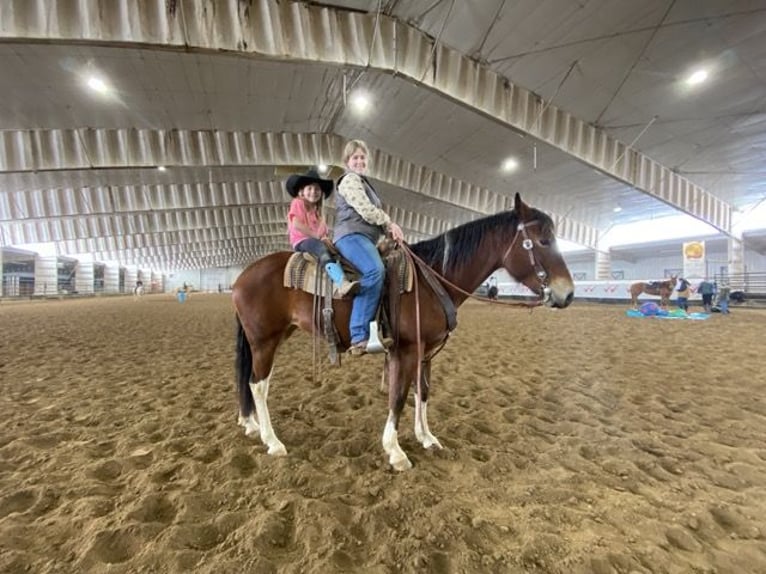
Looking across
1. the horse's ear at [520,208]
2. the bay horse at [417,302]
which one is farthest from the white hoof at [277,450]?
the horse's ear at [520,208]

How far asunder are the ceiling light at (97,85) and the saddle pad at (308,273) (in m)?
8.71

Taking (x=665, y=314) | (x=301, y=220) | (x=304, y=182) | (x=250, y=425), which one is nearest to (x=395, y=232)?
(x=301, y=220)

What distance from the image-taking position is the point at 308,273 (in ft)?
8.80

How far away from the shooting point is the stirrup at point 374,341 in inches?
96.0

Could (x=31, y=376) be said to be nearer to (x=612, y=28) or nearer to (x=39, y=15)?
(x=39, y=15)

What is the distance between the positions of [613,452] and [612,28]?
806 cm

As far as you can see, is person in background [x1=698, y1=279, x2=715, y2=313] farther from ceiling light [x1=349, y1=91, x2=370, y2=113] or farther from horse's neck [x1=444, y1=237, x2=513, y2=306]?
horse's neck [x1=444, y1=237, x2=513, y2=306]

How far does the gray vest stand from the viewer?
2.56 meters

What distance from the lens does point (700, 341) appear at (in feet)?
23.4

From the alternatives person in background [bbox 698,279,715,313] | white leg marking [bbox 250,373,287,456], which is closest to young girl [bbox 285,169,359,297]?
white leg marking [bbox 250,373,287,456]

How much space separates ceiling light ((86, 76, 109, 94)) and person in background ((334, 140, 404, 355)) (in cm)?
877

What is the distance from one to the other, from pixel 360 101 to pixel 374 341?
30.2 feet

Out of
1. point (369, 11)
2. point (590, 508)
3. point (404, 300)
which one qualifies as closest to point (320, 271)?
point (404, 300)

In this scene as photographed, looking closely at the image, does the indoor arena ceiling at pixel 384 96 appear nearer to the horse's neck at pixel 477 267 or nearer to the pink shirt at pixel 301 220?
the pink shirt at pixel 301 220
